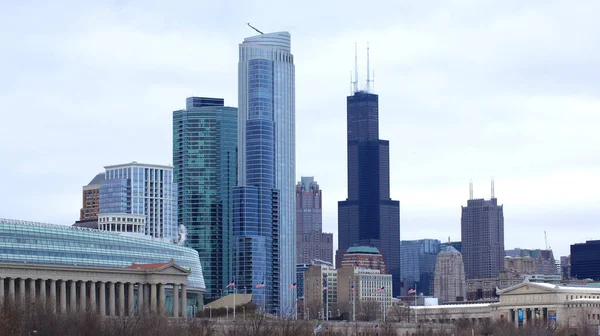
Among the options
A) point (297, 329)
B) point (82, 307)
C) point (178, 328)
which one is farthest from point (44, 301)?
point (297, 329)

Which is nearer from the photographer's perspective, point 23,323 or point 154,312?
point 23,323

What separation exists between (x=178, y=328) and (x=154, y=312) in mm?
11118

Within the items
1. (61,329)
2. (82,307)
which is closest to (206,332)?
(82,307)

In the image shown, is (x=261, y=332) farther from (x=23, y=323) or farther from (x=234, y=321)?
(x=23, y=323)

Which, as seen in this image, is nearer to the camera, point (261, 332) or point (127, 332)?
point (127, 332)

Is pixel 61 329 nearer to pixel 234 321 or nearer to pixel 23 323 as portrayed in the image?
pixel 23 323

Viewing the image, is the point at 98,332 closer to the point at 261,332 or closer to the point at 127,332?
the point at 127,332

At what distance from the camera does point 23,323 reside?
518 feet

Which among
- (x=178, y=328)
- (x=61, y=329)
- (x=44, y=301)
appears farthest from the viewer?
(x=44, y=301)

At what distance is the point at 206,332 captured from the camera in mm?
185125

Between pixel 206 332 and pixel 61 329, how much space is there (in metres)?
33.3

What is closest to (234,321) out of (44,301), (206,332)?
(206,332)

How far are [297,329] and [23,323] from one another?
1709 inches

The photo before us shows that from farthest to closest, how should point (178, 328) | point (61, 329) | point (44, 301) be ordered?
point (44, 301) < point (178, 328) < point (61, 329)
